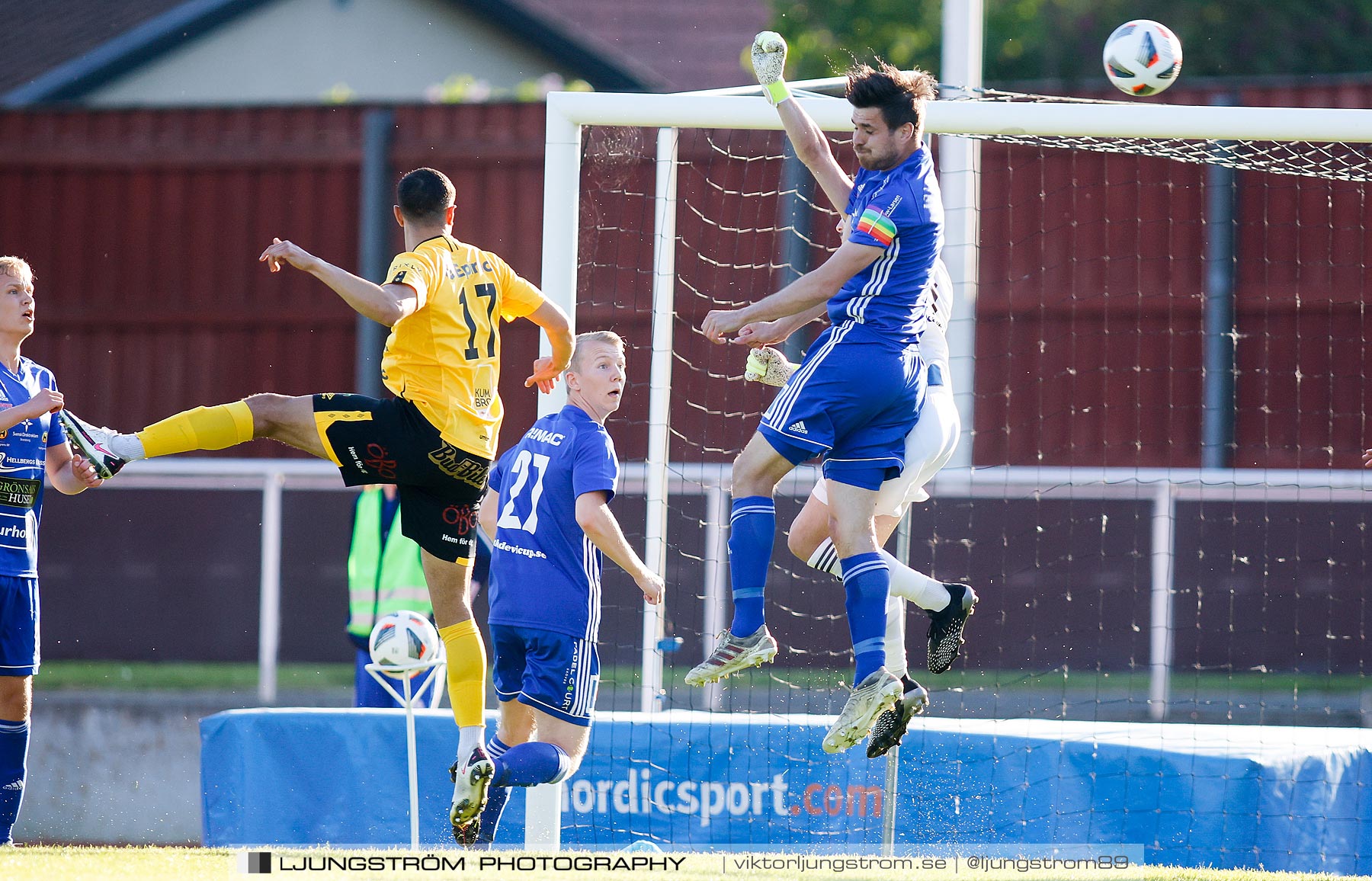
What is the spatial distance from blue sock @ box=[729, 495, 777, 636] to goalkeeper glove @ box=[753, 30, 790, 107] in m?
1.49

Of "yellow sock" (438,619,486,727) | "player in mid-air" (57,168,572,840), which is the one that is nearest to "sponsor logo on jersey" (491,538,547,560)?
"player in mid-air" (57,168,572,840)

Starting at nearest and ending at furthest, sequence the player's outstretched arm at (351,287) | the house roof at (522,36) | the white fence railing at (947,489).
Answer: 1. the player's outstretched arm at (351,287)
2. the white fence railing at (947,489)
3. the house roof at (522,36)

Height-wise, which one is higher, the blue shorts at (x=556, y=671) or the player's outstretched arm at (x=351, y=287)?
the player's outstretched arm at (x=351, y=287)

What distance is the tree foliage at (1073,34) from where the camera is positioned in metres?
27.4

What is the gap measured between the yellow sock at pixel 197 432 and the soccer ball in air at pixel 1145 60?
4.06 metres

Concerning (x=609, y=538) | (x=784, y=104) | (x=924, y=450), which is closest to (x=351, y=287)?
(x=609, y=538)

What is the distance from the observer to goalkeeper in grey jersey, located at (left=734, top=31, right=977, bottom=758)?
5652mm

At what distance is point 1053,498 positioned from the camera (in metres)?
12.7

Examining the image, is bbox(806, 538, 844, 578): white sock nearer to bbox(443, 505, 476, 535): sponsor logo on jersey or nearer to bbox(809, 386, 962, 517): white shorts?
bbox(809, 386, 962, 517): white shorts

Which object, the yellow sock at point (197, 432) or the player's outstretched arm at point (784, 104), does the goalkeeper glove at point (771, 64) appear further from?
the yellow sock at point (197, 432)

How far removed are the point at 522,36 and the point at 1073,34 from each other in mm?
11476

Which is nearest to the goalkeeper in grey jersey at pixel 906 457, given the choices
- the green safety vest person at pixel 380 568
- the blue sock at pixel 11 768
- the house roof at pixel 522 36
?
the green safety vest person at pixel 380 568

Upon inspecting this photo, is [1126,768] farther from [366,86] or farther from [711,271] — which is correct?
[366,86]

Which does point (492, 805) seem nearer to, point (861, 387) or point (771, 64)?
point (861, 387)
